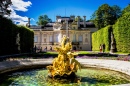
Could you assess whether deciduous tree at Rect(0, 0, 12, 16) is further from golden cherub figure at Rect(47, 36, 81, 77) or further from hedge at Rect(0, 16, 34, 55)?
golden cherub figure at Rect(47, 36, 81, 77)

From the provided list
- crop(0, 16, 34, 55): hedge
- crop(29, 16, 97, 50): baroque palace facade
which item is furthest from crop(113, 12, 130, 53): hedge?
crop(29, 16, 97, 50): baroque palace facade

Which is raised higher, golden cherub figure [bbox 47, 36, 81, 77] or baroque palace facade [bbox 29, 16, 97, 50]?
baroque palace facade [bbox 29, 16, 97, 50]

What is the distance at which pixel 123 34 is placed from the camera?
103 feet

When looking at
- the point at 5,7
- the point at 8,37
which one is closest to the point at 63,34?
the point at 5,7

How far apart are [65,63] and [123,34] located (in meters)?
21.2

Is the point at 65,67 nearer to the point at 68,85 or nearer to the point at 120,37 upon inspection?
the point at 68,85

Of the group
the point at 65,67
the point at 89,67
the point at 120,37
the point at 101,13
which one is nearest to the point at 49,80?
the point at 65,67

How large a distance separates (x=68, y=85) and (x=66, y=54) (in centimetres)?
204

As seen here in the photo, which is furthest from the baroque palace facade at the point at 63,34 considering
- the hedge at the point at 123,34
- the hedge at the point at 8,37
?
the hedge at the point at 123,34

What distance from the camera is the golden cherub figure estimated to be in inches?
464

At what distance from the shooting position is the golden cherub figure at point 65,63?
464 inches

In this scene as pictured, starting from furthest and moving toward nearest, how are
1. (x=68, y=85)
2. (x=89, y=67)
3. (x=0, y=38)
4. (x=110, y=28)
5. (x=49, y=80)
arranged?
(x=110, y=28)
(x=0, y=38)
(x=89, y=67)
(x=49, y=80)
(x=68, y=85)

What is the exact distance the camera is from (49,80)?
1159 cm

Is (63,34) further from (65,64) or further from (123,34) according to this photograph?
(65,64)
